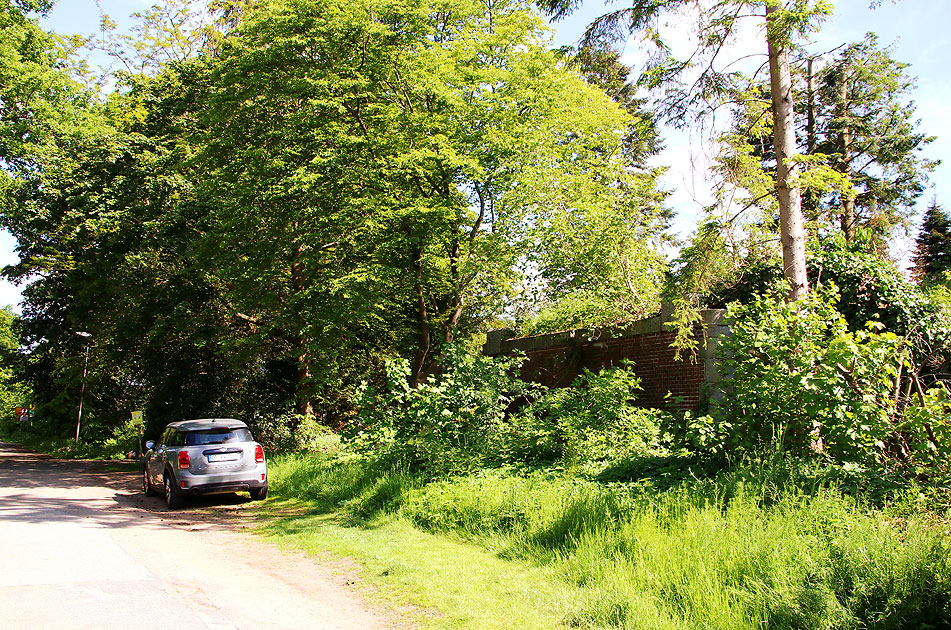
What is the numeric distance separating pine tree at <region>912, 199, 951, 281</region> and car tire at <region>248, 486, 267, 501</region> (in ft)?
89.0

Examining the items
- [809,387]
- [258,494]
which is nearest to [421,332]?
[258,494]

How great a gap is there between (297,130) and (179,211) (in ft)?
18.7

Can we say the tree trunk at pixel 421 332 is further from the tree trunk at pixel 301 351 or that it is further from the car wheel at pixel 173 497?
the car wheel at pixel 173 497

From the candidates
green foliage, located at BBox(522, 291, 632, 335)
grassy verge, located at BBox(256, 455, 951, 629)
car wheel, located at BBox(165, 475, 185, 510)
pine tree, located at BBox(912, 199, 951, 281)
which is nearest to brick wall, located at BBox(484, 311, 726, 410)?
green foliage, located at BBox(522, 291, 632, 335)

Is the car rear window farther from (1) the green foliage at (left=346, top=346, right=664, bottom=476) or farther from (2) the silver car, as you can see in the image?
(1) the green foliage at (left=346, top=346, right=664, bottom=476)

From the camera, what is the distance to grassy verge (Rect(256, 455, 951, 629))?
484 cm

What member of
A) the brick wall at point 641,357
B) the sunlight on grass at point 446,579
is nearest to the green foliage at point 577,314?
the brick wall at point 641,357

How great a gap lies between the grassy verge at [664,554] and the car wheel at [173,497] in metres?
4.61

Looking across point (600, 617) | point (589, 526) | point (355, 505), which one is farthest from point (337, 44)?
point (600, 617)

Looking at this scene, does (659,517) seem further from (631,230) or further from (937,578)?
(631,230)

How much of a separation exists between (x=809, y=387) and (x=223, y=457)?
1057 centimetres

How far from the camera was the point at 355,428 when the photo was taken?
46.2ft

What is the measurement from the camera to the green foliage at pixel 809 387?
7.84 m

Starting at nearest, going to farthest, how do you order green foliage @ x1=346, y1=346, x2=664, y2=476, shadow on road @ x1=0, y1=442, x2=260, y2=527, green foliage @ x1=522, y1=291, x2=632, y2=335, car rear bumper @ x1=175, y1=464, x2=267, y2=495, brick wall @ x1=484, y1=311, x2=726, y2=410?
green foliage @ x1=346, y1=346, x2=664, y2=476, shadow on road @ x1=0, y1=442, x2=260, y2=527, brick wall @ x1=484, y1=311, x2=726, y2=410, car rear bumper @ x1=175, y1=464, x2=267, y2=495, green foliage @ x1=522, y1=291, x2=632, y2=335
